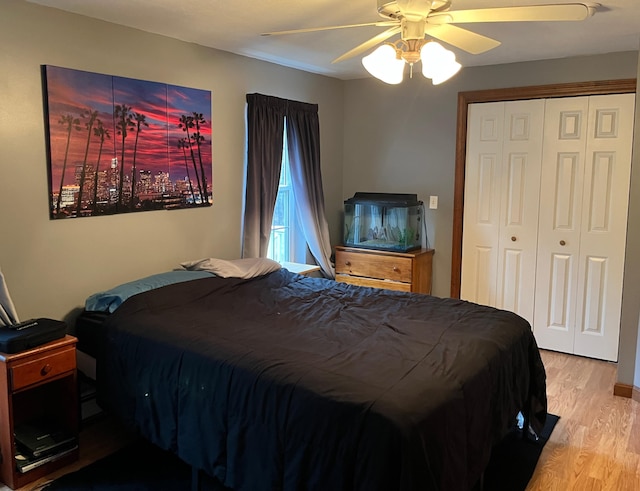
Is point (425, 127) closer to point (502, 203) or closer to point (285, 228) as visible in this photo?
point (502, 203)

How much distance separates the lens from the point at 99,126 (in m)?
3.01

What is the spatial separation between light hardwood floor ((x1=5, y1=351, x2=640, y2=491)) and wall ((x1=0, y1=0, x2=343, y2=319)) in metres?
0.76

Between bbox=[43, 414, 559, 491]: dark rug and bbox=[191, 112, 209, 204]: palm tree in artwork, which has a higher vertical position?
bbox=[191, 112, 209, 204]: palm tree in artwork

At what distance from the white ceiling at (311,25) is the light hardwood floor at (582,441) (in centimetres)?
227

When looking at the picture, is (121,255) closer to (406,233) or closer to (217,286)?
(217,286)

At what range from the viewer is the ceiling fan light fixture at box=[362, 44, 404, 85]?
7.18ft

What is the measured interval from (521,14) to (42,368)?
2526mm

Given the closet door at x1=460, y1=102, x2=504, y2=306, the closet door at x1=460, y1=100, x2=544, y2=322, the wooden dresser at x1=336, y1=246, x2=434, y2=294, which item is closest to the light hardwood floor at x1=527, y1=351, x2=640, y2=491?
the closet door at x1=460, y1=100, x2=544, y2=322

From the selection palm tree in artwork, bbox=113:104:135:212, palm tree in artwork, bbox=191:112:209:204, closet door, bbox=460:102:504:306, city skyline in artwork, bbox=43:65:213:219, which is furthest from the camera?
closet door, bbox=460:102:504:306

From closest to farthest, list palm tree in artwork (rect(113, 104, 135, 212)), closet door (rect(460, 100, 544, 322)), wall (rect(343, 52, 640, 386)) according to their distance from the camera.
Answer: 1. palm tree in artwork (rect(113, 104, 135, 212))
2. wall (rect(343, 52, 640, 386))
3. closet door (rect(460, 100, 544, 322))

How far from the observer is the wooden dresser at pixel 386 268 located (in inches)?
174

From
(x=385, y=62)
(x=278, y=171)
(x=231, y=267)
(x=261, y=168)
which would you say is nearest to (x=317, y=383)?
(x=385, y=62)

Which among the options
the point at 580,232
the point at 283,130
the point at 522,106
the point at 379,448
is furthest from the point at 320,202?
the point at 379,448

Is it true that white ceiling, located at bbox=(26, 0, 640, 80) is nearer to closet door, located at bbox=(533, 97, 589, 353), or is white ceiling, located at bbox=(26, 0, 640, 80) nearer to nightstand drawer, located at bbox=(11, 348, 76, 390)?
closet door, located at bbox=(533, 97, 589, 353)
